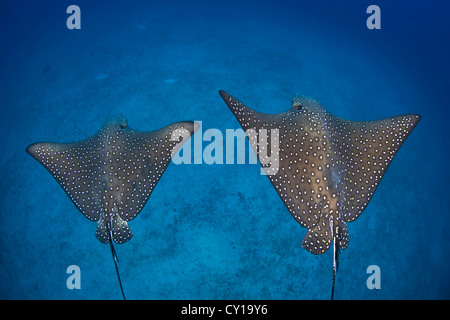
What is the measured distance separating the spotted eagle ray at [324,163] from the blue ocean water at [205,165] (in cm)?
164

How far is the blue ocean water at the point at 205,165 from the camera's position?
416 cm

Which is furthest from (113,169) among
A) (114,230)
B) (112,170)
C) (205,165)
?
(205,165)

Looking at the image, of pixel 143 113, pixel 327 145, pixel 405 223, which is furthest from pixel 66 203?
pixel 405 223

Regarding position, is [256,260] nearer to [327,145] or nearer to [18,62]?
[327,145]

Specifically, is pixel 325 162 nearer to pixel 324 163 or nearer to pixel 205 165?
pixel 324 163

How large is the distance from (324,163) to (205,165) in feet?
7.88

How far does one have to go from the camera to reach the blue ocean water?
4164 millimetres

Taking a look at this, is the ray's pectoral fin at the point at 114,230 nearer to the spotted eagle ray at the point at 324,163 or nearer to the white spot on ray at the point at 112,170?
the white spot on ray at the point at 112,170

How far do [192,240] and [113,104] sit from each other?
331cm

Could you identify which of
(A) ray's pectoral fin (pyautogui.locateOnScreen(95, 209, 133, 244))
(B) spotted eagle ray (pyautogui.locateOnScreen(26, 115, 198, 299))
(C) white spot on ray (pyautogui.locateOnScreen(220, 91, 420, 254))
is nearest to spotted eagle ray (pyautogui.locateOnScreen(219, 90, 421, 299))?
(C) white spot on ray (pyautogui.locateOnScreen(220, 91, 420, 254))

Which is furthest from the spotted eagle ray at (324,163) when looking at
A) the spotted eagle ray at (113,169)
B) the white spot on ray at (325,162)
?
the spotted eagle ray at (113,169)

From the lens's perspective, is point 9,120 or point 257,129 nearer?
point 257,129

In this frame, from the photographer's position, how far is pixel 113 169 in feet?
10.3

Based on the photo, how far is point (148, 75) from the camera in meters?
6.19
